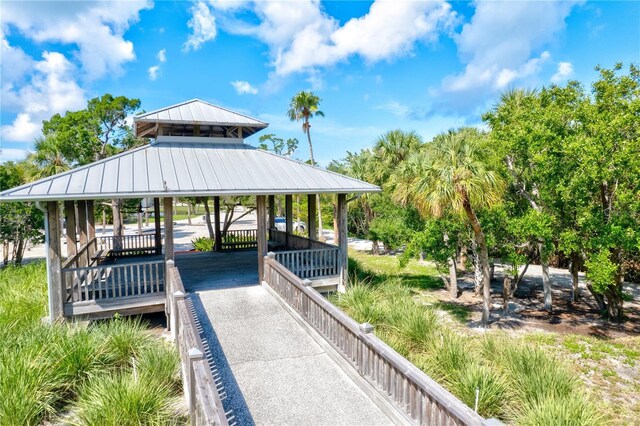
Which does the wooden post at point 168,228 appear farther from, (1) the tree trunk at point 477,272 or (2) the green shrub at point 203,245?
(2) the green shrub at point 203,245

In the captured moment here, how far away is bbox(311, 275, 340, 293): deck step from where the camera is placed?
1148 cm

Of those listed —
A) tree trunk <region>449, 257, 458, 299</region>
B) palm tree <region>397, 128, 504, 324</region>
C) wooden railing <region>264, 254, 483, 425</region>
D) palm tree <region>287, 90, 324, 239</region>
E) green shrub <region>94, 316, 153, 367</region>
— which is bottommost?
tree trunk <region>449, 257, 458, 299</region>

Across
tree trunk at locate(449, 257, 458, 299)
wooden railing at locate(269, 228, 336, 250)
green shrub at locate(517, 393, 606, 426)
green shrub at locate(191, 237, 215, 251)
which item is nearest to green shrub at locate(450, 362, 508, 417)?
green shrub at locate(517, 393, 606, 426)

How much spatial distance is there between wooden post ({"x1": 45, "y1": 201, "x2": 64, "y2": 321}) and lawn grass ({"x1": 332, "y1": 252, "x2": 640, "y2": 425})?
6.61 meters

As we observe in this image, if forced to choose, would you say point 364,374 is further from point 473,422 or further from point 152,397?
point 152,397

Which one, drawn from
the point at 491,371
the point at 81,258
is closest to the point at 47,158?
the point at 81,258

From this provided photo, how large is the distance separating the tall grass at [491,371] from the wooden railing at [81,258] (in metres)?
7.24

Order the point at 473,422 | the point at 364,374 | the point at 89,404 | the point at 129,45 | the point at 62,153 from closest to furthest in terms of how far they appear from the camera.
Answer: the point at 473,422 → the point at 89,404 → the point at 364,374 → the point at 129,45 → the point at 62,153

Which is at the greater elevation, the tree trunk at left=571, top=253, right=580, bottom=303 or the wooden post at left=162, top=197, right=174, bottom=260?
the wooden post at left=162, top=197, right=174, bottom=260

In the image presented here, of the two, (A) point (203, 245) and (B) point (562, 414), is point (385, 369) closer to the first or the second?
(B) point (562, 414)

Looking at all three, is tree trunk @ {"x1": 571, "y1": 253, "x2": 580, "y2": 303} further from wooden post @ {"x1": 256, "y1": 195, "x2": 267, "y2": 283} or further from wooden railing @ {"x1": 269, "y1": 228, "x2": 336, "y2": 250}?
wooden post @ {"x1": 256, "y1": 195, "x2": 267, "y2": 283}

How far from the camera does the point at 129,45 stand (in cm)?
2105

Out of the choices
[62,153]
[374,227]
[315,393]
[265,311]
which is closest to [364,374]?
[315,393]

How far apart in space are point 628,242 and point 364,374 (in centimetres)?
888
